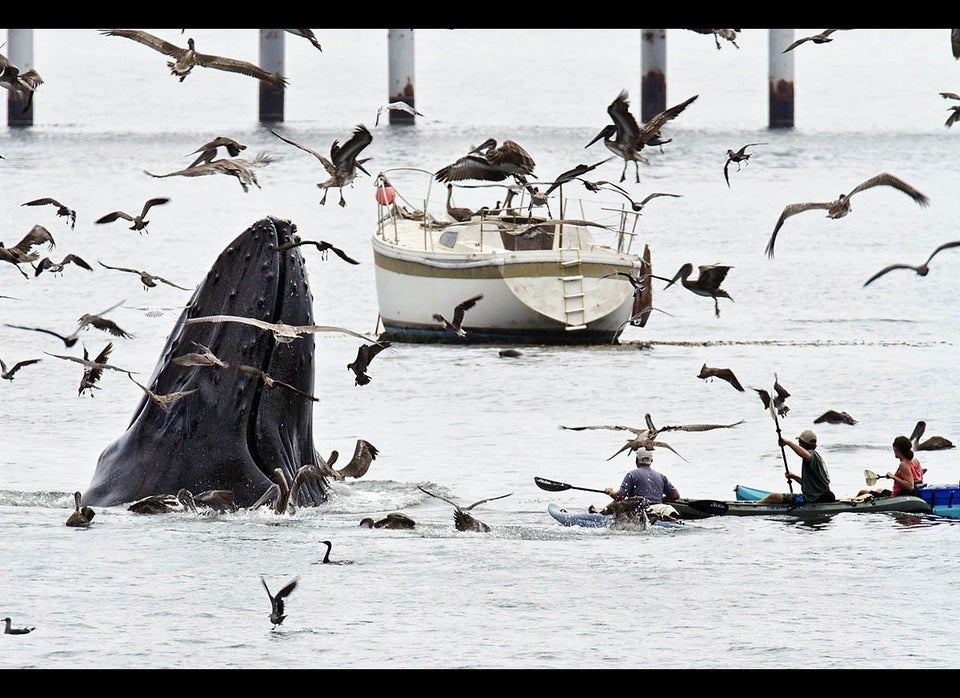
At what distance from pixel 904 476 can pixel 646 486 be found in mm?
3481

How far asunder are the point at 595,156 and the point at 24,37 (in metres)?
35.4

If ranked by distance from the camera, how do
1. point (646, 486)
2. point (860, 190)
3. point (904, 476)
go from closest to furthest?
1. point (860, 190)
2. point (646, 486)
3. point (904, 476)

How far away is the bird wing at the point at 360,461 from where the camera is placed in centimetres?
1880

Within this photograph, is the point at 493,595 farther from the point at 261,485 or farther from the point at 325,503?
the point at 325,503

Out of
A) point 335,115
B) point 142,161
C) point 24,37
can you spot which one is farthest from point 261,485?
point 335,115

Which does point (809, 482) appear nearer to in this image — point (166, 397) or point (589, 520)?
point (589, 520)

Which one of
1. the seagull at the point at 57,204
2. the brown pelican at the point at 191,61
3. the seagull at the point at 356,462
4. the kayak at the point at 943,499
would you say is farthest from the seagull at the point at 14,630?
the kayak at the point at 943,499

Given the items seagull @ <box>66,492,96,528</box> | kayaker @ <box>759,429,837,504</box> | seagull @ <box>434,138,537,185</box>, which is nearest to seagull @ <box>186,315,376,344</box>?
seagull @ <box>66,492,96,528</box>

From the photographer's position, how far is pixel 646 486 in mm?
21188

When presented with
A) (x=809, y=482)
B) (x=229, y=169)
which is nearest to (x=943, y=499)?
(x=809, y=482)

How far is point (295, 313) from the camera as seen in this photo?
16938 millimetres
